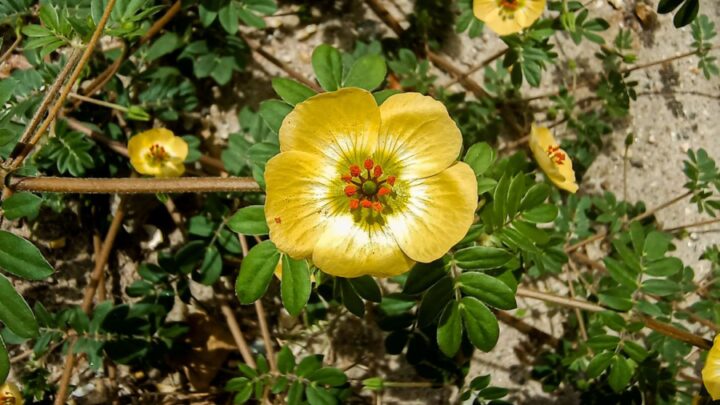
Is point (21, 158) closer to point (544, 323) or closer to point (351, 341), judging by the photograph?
point (351, 341)

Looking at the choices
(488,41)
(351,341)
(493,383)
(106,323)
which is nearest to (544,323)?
(493,383)

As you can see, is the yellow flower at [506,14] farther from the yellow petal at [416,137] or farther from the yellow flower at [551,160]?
the yellow petal at [416,137]

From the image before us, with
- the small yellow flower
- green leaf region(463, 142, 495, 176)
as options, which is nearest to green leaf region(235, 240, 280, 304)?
green leaf region(463, 142, 495, 176)

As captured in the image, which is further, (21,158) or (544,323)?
(544,323)

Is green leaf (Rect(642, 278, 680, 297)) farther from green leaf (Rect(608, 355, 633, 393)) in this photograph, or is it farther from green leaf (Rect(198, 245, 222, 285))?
green leaf (Rect(198, 245, 222, 285))

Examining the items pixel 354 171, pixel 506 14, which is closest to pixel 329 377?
pixel 354 171

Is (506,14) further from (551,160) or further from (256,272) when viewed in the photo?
(256,272)

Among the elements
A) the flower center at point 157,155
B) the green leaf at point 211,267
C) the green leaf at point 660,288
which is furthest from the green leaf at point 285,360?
the green leaf at point 660,288

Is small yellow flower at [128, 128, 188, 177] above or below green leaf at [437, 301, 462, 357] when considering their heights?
above
